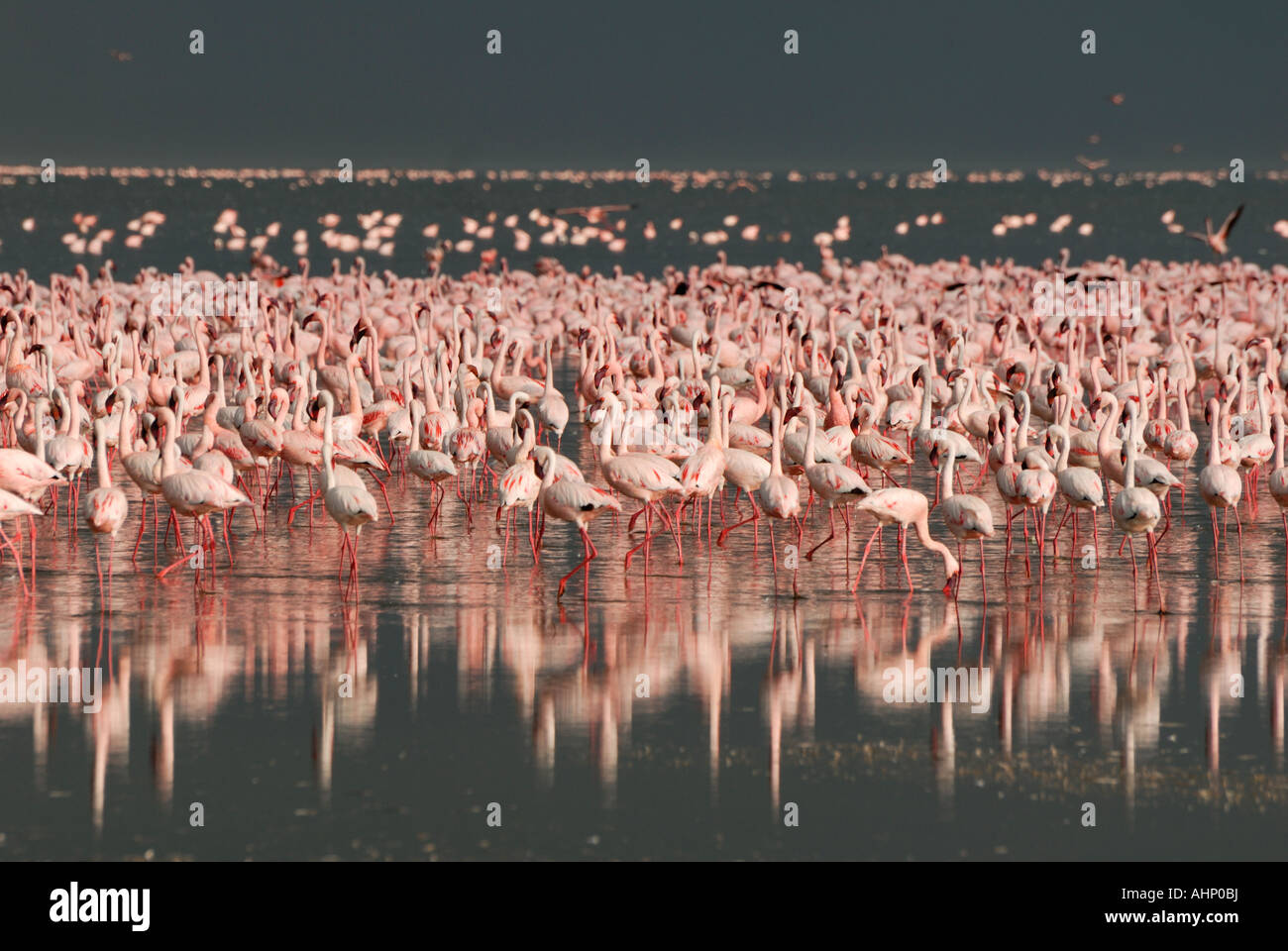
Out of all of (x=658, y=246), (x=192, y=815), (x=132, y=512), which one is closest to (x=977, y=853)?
(x=192, y=815)

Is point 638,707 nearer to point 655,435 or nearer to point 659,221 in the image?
point 655,435

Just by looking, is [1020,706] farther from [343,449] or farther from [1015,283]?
[1015,283]

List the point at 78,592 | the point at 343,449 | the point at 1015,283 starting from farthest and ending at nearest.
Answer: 1. the point at 1015,283
2. the point at 343,449
3. the point at 78,592

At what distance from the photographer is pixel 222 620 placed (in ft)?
34.6

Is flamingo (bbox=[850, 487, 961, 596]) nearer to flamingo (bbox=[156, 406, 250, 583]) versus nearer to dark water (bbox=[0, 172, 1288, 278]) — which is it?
Result: flamingo (bbox=[156, 406, 250, 583])

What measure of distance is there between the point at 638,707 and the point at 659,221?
92.0 meters

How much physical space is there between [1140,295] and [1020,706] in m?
22.7

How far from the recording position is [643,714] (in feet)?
28.9

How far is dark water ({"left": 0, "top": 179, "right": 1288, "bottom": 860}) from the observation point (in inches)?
290

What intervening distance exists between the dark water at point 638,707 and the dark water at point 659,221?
44.3 metres

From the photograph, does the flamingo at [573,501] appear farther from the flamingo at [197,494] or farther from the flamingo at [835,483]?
the flamingo at [197,494]

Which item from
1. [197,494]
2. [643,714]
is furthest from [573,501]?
[643,714]

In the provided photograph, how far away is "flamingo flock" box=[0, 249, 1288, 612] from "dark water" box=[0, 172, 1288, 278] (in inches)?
1305

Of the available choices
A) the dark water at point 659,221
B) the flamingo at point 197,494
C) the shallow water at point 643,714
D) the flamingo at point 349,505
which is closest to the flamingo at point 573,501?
the shallow water at point 643,714
